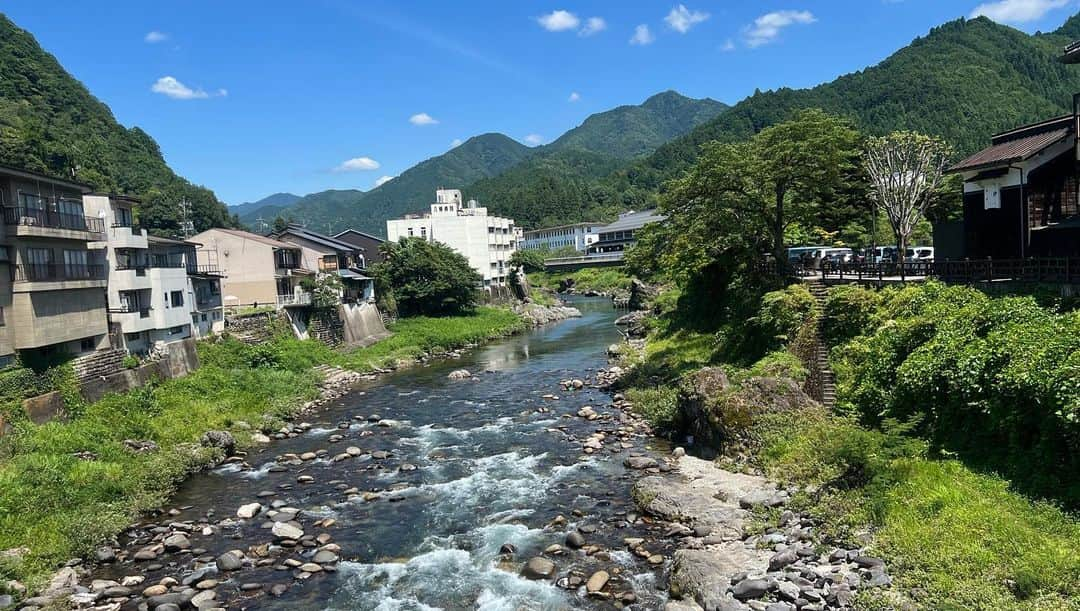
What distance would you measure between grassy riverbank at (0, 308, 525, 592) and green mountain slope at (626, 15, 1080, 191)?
9238 centimetres

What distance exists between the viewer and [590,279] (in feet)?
327

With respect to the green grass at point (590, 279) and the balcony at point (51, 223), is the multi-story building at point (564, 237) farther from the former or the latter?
the balcony at point (51, 223)

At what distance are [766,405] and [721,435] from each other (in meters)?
1.70

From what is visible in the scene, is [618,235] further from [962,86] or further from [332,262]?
[332,262]

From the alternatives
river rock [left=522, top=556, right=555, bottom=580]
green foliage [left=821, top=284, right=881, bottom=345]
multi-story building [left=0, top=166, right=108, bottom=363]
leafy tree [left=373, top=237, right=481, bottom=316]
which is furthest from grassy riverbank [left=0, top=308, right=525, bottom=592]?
green foliage [left=821, top=284, right=881, bottom=345]

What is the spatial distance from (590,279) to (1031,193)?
76.5m

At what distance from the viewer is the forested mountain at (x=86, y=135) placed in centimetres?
7869

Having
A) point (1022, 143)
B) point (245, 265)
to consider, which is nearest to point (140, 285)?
point (245, 265)

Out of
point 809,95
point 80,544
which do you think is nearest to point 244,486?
point 80,544

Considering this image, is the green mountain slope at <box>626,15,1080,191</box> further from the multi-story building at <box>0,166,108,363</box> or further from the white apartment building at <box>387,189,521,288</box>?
the multi-story building at <box>0,166,108,363</box>

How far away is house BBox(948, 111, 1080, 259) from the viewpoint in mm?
23078

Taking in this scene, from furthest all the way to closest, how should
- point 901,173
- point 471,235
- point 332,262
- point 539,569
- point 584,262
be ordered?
point 584,262 → point 471,235 → point 332,262 → point 901,173 → point 539,569

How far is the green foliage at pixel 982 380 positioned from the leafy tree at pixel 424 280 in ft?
131

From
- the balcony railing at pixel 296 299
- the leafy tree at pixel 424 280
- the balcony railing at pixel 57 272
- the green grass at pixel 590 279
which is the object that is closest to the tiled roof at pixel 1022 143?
the balcony railing at pixel 57 272
